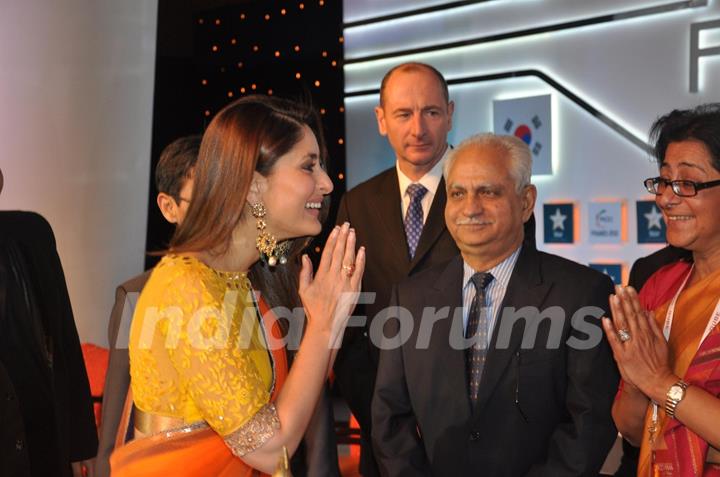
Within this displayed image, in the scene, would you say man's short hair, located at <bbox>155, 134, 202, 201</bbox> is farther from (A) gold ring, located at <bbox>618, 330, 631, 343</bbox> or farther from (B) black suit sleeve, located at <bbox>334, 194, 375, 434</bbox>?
(A) gold ring, located at <bbox>618, 330, 631, 343</bbox>

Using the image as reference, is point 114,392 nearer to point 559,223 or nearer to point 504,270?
point 504,270

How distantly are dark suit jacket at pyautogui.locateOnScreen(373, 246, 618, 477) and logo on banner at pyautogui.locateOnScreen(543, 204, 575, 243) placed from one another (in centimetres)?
269

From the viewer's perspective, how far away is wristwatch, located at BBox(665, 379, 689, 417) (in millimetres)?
2115

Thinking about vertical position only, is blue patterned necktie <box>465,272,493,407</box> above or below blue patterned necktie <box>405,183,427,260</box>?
below

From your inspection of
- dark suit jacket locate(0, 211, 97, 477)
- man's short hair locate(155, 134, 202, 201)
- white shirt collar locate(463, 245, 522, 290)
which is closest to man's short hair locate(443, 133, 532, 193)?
white shirt collar locate(463, 245, 522, 290)

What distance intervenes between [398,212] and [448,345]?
2.58ft

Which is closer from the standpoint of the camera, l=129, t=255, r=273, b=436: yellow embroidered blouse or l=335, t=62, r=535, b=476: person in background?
l=129, t=255, r=273, b=436: yellow embroidered blouse

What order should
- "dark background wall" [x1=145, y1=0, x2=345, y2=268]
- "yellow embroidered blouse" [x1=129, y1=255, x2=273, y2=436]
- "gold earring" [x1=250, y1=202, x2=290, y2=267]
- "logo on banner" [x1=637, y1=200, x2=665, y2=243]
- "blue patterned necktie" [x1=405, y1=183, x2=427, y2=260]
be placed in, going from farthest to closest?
1. "dark background wall" [x1=145, y1=0, x2=345, y2=268]
2. "logo on banner" [x1=637, y1=200, x2=665, y2=243]
3. "blue patterned necktie" [x1=405, y1=183, x2=427, y2=260]
4. "gold earring" [x1=250, y1=202, x2=290, y2=267]
5. "yellow embroidered blouse" [x1=129, y1=255, x2=273, y2=436]

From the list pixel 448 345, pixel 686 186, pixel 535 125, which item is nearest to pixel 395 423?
pixel 448 345

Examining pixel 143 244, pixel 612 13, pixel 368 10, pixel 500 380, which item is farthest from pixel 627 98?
pixel 143 244

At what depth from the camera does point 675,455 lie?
7.19 feet

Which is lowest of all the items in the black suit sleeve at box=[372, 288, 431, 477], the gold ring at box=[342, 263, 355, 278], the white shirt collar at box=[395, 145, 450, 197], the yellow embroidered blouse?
the black suit sleeve at box=[372, 288, 431, 477]

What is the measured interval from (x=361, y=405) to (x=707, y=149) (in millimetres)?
1495

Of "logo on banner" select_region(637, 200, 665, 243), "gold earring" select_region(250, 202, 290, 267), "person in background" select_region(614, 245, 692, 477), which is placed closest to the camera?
"gold earring" select_region(250, 202, 290, 267)
